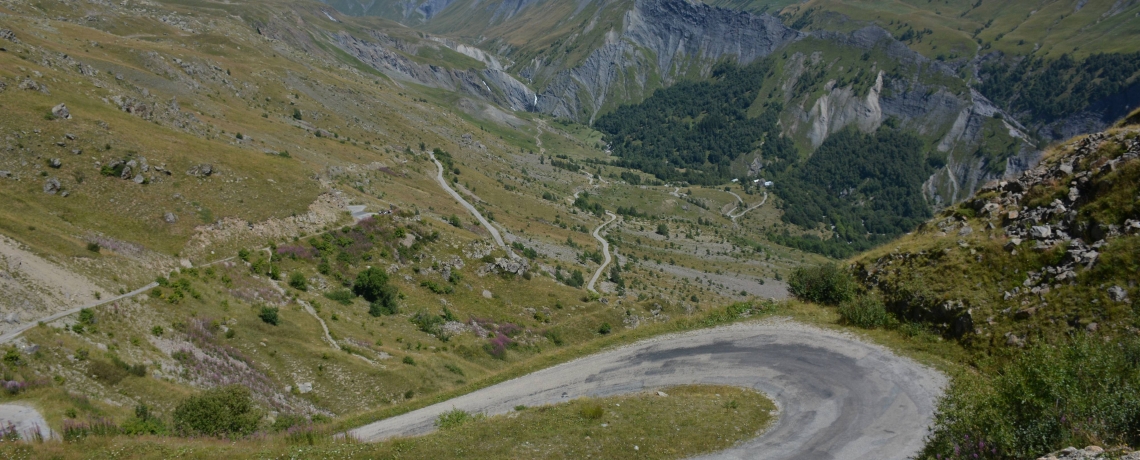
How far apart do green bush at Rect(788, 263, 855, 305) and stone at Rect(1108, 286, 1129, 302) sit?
10.8 metres

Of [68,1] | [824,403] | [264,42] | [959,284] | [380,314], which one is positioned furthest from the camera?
[264,42]

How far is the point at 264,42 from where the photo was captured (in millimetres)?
185125

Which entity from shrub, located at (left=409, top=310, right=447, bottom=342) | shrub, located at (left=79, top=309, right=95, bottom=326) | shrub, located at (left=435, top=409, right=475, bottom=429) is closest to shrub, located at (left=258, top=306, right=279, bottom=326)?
shrub, located at (left=79, top=309, right=95, bottom=326)

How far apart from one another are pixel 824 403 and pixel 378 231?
5108 centimetres

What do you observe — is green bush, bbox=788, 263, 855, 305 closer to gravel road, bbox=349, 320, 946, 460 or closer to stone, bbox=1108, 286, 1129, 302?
gravel road, bbox=349, 320, 946, 460

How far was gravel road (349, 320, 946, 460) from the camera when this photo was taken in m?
16.7

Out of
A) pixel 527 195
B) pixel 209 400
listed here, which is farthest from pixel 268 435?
pixel 527 195

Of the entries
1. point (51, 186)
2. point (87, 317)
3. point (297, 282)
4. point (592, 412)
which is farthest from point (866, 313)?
point (51, 186)

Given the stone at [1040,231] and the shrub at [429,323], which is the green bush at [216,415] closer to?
the shrub at [429,323]

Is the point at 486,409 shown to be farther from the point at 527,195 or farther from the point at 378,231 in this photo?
the point at 527,195

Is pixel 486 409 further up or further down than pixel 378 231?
further up

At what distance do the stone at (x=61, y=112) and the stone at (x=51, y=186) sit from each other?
1237cm

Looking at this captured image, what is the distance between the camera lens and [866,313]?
26.2 metres

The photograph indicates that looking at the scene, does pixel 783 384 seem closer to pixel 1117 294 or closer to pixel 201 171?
pixel 1117 294
